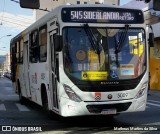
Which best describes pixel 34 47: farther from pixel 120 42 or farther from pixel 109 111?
pixel 109 111

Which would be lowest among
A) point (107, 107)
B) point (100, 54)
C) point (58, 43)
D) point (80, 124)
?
point (80, 124)

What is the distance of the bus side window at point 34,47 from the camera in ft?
42.4

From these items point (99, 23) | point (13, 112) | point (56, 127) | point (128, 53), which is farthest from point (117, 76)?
point (13, 112)

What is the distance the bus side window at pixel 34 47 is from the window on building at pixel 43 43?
0.56 meters

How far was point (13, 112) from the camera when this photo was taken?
1423cm

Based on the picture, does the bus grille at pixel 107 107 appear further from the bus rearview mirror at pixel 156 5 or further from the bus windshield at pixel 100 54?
the bus rearview mirror at pixel 156 5

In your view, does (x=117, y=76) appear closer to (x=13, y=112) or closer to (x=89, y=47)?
(x=89, y=47)

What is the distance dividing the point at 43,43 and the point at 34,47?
1.34 metres

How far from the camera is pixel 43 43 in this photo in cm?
1196

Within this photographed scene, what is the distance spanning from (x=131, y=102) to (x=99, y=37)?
1841 millimetres

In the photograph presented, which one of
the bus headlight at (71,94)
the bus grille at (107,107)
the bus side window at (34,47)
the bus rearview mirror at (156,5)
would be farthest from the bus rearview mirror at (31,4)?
the bus rearview mirror at (156,5)

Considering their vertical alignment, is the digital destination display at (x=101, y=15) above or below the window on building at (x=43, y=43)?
above

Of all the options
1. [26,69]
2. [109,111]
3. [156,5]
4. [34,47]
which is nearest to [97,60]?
[109,111]

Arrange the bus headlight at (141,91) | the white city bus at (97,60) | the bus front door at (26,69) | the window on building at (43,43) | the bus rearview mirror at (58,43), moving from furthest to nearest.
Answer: the bus front door at (26,69), the window on building at (43,43), the bus headlight at (141,91), the white city bus at (97,60), the bus rearview mirror at (58,43)
